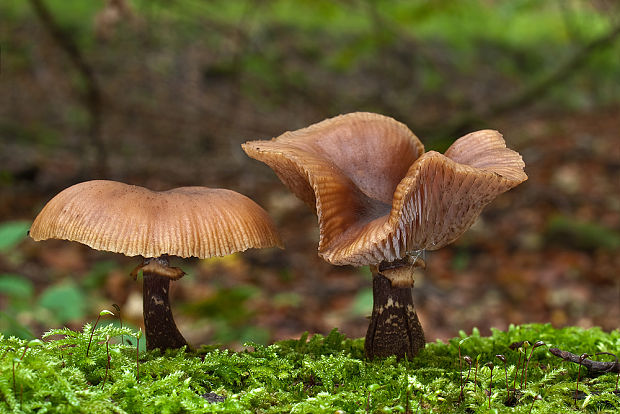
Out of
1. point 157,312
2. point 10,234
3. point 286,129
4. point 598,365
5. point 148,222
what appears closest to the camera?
point 148,222

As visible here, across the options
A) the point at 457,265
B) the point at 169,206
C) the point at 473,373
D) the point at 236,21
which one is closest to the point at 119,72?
the point at 236,21

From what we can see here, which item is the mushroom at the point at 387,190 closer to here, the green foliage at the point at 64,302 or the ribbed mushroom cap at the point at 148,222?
the ribbed mushroom cap at the point at 148,222

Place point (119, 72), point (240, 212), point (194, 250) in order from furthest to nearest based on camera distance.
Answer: point (119, 72) < point (240, 212) < point (194, 250)

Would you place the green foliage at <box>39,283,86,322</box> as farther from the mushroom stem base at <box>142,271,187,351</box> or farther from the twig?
the twig

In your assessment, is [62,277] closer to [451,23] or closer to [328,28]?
[328,28]

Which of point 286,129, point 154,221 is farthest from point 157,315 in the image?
point 286,129

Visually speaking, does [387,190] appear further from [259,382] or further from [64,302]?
[64,302]

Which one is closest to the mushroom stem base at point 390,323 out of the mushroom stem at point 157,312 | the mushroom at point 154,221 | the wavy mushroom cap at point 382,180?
the wavy mushroom cap at point 382,180
